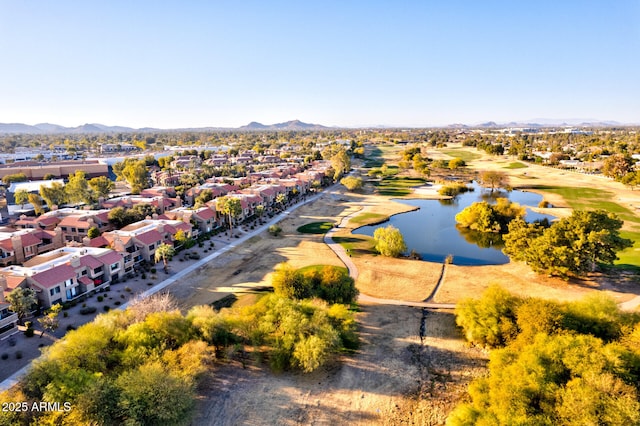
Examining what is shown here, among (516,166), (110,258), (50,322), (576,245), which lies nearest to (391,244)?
(576,245)

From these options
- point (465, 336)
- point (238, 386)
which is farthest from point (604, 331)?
point (238, 386)

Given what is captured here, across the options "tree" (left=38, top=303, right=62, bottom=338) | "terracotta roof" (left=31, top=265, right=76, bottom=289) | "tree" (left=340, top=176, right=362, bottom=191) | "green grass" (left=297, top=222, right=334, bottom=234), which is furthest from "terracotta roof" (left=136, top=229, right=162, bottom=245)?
"tree" (left=340, top=176, right=362, bottom=191)

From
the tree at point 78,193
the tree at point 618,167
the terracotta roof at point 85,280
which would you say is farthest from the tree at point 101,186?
the tree at point 618,167

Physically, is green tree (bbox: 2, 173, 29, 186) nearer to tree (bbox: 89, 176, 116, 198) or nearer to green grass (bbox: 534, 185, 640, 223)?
tree (bbox: 89, 176, 116, 198)

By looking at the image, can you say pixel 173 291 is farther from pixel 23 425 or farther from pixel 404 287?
pixel 404 287

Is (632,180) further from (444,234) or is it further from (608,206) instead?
(444,234)
